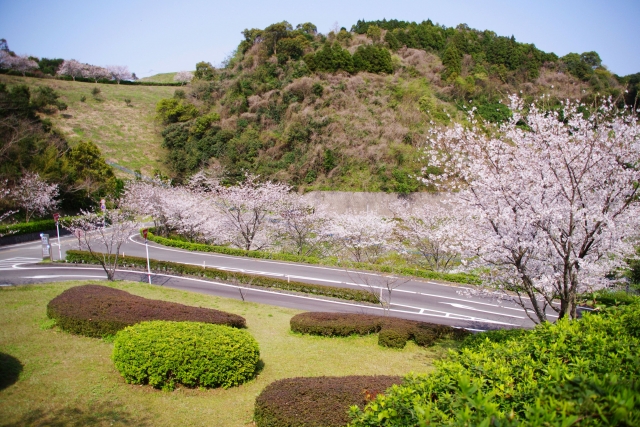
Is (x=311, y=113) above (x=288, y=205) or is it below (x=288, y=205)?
above

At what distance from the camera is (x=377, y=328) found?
494 inches

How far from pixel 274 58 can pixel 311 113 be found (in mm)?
13928

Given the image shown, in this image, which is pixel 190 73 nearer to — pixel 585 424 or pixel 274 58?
pixel 274 58

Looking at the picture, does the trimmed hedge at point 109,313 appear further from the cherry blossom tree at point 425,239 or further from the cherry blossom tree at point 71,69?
the cherry blossom tree at point 71,69

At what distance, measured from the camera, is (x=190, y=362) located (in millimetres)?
7598

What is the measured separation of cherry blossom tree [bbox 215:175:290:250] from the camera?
29.5m

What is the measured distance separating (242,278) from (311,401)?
14447 mm

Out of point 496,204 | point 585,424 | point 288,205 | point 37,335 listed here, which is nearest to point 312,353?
point 496,204

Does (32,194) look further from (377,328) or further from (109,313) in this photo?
(377,328)

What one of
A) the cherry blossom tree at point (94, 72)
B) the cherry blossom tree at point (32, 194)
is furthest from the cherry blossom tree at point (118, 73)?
the cherry blossom tree at point (32, 194)

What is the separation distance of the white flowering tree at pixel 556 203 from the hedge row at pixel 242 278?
8.71 m

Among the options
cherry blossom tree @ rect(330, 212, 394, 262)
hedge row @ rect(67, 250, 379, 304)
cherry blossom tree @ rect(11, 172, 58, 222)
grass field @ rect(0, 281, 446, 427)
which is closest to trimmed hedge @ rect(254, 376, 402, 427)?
grass field @ rect(0, 281, 446, 427)

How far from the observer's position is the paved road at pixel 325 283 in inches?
675

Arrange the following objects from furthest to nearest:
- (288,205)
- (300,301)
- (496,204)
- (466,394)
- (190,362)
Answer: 1. (288,205)
2. (300,301)
3. (496,204)
4. (190,362)
5. (466,394)
